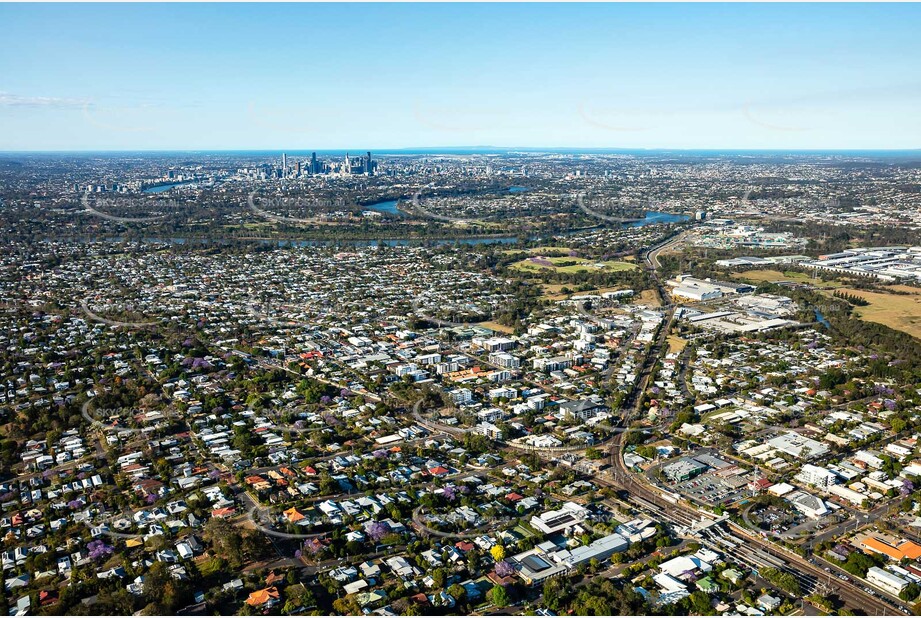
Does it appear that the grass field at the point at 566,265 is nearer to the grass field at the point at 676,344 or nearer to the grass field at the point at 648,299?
the grass field at the point at 648,299

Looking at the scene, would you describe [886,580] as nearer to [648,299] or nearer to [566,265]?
[648,299]

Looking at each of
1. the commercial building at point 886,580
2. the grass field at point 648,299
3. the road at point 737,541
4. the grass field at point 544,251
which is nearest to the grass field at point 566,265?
the grass field at point 544,251

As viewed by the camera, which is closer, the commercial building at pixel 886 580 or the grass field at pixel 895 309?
the commercial building at pixel 886 580

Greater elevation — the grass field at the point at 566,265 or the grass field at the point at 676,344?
the grass field at the point at 566,265

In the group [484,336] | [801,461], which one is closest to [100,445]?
[484,336]

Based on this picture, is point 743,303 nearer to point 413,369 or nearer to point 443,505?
point 413,369

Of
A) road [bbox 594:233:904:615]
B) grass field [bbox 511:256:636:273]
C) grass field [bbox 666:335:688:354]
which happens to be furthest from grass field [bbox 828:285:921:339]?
road [bbox 594:233:904:615]
